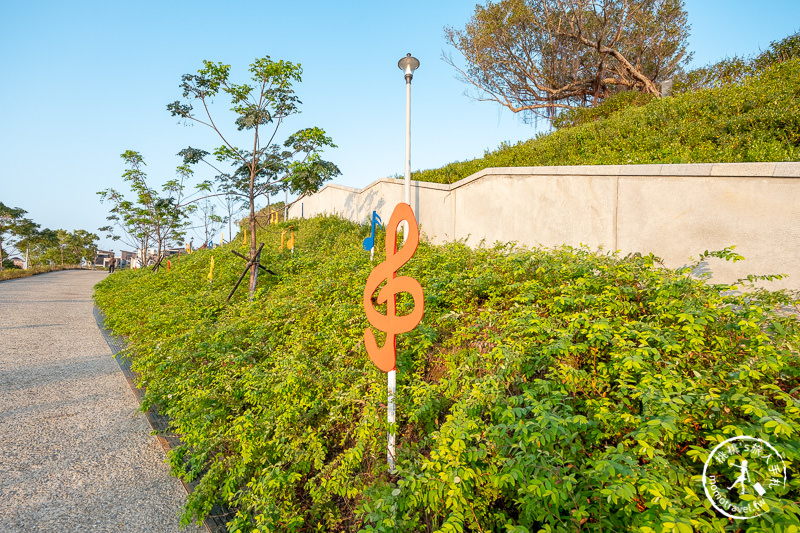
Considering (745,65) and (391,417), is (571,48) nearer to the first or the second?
(745,65)

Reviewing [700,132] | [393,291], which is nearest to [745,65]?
[700,132]

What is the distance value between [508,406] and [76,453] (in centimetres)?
420

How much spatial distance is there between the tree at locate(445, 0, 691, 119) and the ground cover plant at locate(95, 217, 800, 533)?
15754 mm

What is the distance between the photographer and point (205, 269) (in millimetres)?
11375

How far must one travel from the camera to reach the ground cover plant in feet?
6.22

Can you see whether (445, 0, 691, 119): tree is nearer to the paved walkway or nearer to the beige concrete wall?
the beige concrete wall

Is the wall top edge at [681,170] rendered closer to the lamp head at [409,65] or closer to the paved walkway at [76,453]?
the lamp head at [409,65]

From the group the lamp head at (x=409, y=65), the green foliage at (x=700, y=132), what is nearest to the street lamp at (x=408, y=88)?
the lamp head at (x=409, y=65)

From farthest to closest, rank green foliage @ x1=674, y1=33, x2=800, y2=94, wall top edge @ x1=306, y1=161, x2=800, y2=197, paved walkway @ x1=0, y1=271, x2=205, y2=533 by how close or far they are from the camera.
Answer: green foliage @ x1=674, y1=33, x2=800, y2=94, wall top edge @ x1=306, y1=161, x2=800, y2=197, paved walkway @ x1=0, y1=271, x2=205, y2=533

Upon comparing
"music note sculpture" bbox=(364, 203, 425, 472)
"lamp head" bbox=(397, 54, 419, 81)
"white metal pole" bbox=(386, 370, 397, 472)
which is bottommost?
"white metal pole" bbox=(386, 370, 397, 472)

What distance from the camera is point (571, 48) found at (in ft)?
57.5

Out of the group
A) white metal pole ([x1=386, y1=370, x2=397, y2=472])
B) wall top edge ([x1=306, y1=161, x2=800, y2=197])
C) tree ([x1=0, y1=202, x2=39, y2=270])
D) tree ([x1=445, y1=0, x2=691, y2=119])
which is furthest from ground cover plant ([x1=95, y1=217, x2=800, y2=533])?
tree ([x1=0, y1=202, x2=39, y2=270])

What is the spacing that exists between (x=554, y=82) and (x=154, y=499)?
20721mm

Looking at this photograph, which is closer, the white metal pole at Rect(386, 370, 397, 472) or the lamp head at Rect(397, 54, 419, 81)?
the white metal pole at Rect(386, 370, 397, 472)
